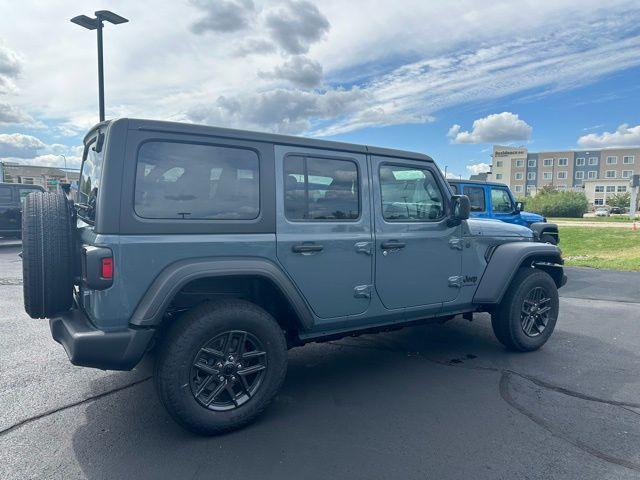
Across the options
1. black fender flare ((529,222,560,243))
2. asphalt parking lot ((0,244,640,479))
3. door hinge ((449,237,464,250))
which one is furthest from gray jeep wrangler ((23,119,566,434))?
black fender flare ((529,222,560,243))

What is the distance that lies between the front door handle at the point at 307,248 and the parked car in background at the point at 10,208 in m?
12.6

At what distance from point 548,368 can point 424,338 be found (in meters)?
1.32

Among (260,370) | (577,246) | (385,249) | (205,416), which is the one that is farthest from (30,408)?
(577,246)

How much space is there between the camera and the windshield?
2.80 meters

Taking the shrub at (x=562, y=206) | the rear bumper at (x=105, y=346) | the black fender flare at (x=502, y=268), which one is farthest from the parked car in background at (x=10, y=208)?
the shrub at (x=562, y=206)

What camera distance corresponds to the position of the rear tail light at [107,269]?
2.53 m

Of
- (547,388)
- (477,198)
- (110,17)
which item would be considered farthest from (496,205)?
(110,17)

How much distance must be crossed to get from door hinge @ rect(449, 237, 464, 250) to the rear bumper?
103 inches

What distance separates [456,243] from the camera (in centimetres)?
402

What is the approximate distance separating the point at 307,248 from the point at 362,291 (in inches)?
24.4

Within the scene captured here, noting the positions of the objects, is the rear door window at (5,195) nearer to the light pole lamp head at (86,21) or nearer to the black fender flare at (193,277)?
the light pole lamp head at (86,21)

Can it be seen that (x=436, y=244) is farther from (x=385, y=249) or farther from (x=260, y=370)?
(x=260, y=370)

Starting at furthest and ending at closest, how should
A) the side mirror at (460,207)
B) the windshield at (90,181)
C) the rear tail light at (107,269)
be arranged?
the side mirror at (460,207)
the windshield at (90,181)
the rear tail light at (107,269)

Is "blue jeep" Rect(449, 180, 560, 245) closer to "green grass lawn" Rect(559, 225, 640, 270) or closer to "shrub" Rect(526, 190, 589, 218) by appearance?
"green grass lawn" Rect(559, 225, 640, 270)
